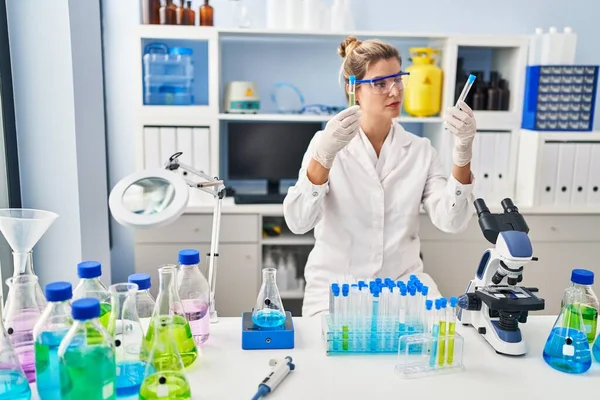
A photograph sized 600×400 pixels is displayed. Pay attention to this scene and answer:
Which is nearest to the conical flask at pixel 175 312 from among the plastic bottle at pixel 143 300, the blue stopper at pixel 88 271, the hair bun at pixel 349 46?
the plastic bottle at pixel 143 300

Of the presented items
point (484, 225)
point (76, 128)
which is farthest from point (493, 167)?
point (76, 128)

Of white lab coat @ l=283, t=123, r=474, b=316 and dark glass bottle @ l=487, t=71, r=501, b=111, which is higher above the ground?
dark glass bottle @ l=487, t=71, r=501, b=111

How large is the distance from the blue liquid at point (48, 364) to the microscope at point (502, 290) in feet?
2.96

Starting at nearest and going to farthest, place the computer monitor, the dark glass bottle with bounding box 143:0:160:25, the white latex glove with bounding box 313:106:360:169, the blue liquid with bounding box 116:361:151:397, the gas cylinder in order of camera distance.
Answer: the blue liquid with bounding box 116:361:151:397
the white latex glove with bounding box 313:106:360:169
the dark glass bottle with bounding box 143:0:160:25
the gas cylinder
the computer monitor

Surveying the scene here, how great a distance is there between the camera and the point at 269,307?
126cm

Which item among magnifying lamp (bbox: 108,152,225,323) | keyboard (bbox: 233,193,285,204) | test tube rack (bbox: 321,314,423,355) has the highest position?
magnifying lamp (bbox: 108,152,225,323)

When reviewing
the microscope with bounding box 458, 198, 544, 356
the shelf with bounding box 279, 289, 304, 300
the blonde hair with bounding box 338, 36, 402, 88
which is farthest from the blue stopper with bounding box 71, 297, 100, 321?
the shelf with bounding box 279, 289, 304, 300

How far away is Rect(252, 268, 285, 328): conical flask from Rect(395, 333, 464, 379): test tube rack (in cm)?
30

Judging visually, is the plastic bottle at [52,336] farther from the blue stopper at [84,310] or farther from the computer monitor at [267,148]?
the computer monitor at [267,148]

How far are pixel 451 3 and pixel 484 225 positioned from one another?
2.21 m

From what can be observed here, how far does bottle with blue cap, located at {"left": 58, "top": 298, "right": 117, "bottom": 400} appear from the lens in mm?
885

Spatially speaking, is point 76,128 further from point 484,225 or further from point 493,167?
point 493,167

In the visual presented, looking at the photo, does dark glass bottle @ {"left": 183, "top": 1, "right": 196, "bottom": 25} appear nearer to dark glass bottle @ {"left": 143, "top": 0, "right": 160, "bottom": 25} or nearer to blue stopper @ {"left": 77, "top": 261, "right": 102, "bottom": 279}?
dark glass bottle @ {"left": 143, "top": 0, "right": 160, "bottom": 25}

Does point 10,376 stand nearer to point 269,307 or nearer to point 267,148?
point 269,307
